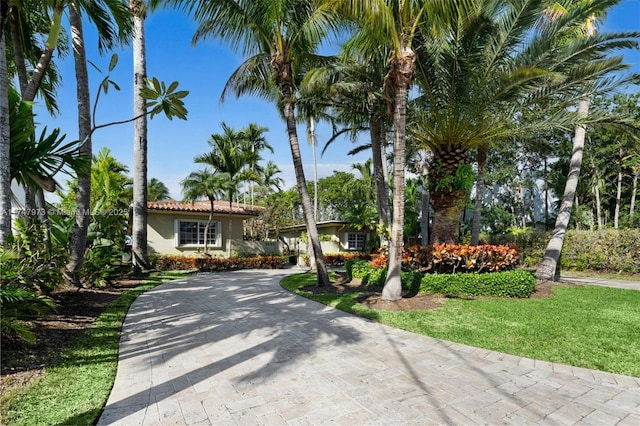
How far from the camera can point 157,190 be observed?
4859 cm

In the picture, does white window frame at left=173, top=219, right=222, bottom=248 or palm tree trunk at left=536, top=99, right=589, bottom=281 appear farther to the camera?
white window frame at left=173, top=219, right=222, bottom=248

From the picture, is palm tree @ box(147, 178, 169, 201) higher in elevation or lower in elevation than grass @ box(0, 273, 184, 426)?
higher

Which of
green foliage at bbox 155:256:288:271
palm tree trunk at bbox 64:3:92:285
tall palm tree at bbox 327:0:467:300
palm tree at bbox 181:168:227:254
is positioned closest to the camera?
tall palm tree at bbox 327:0:467:300

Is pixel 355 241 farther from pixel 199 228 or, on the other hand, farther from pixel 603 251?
pixel 603 251

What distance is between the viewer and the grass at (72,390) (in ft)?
10.1

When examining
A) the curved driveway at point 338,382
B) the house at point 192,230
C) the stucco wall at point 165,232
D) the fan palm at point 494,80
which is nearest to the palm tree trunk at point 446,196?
the fan palm at point 494,80

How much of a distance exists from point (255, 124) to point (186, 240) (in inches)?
728

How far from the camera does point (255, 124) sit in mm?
34062

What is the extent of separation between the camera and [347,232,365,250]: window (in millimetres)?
25000

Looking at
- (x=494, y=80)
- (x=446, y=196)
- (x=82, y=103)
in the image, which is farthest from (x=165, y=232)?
(x=494, y=80)

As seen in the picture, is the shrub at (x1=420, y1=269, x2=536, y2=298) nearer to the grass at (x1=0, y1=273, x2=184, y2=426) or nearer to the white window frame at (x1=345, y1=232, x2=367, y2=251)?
the grass at (x1=0, y1=273, x2=184, y2=426)

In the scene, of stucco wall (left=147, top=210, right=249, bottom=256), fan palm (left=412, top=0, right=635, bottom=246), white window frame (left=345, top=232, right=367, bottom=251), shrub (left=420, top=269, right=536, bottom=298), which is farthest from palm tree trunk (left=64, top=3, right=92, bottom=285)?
white window frame (left=345, top=232, right=367, bottom=251)

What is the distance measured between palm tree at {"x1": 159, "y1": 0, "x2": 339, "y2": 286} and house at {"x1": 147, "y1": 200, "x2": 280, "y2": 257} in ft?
31.1

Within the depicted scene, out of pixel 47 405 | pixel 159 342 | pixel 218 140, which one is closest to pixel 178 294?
pixel 159 342
